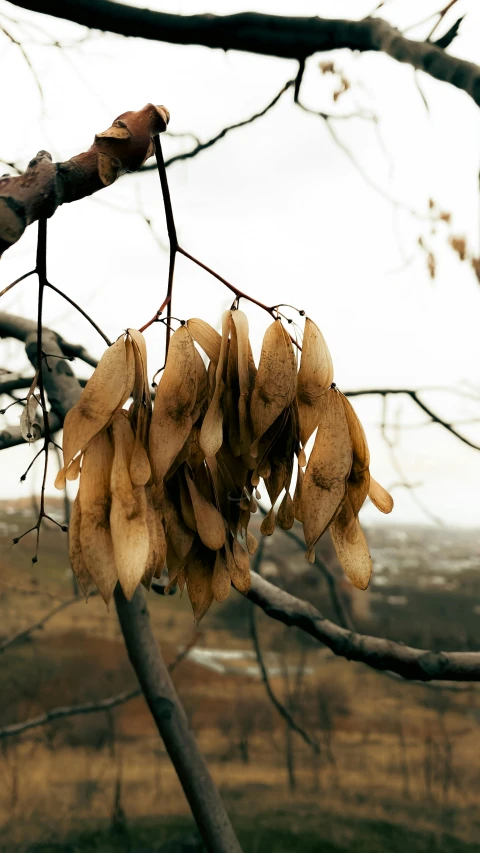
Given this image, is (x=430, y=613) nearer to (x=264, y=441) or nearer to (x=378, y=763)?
(x=378, y=763)

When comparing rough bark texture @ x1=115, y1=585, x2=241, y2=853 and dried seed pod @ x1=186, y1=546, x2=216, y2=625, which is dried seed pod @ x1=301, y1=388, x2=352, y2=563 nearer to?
dried seed pod @ x1=186, y1=546, x2=216, y2=625

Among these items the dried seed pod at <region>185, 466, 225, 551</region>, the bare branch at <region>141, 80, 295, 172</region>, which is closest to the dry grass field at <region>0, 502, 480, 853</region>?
the bare branch at <region>141, 80, 295, 172</region>

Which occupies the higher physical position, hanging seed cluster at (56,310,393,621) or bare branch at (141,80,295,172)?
bare branch at (141,80,295,172)

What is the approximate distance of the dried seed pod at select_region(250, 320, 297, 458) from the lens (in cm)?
29

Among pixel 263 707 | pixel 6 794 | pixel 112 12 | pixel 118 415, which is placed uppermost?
pixel 112 12

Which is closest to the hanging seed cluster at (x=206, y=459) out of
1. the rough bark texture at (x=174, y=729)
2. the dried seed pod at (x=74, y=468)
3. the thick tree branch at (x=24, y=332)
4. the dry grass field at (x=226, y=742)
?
the dried seed pod at (x=74, y=468)

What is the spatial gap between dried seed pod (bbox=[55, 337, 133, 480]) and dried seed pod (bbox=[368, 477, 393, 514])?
0.41ft

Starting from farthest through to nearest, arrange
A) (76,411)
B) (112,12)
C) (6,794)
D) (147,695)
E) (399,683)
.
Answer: (399,683) < (6,794) < (147,695) < (112,12) < (76,411)

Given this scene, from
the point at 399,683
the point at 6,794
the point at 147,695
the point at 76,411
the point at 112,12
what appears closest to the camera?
the point at 76,411

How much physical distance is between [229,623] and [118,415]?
4.46ft

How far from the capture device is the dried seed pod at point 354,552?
316 mm

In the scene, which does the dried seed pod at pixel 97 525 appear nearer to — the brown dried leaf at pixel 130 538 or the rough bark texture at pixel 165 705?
the brown dried leaf at pixel 130 538

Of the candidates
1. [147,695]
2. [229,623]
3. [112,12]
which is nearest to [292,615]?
[147,695]

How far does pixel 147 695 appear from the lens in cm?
76
